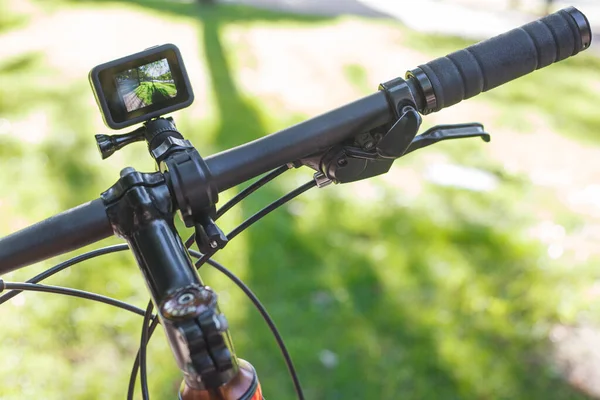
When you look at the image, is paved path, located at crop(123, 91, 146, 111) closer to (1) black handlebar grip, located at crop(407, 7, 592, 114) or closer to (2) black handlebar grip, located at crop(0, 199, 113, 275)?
(2) black handlebar grip, located at crop(0, 199, 113, 275)

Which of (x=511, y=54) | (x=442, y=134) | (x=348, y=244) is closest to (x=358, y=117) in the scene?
(x=442, y=134)

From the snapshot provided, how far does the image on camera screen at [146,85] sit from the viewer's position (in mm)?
859

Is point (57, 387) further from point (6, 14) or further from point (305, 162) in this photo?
point (6, 14)

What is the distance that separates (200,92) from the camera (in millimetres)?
4395

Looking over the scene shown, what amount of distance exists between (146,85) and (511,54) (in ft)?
1.86

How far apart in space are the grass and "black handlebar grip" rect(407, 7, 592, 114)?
362 mm

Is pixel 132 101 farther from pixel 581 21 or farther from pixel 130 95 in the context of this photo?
pixel 581 21

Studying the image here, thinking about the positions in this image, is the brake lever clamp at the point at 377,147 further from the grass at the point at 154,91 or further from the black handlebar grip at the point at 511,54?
the grass at the point at 154,91

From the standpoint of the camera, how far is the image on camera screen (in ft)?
2.82

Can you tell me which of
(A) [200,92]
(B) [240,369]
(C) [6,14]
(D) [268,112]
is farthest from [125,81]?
(C) [6,14]

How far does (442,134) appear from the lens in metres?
0.97

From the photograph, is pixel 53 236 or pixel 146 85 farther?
pixel 146 85

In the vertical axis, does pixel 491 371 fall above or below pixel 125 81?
below

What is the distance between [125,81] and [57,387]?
5.61ft
